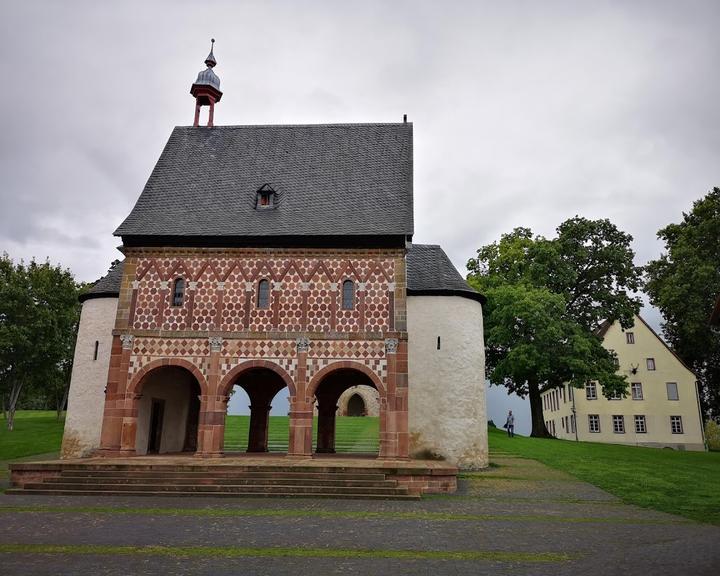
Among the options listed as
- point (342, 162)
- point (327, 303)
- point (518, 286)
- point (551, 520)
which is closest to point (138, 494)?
point (327, 303)

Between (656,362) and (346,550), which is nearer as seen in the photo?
(346,550)

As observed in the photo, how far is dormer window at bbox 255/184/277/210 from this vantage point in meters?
23.2

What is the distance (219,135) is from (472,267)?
18276 mm

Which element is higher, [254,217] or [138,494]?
[254,217]

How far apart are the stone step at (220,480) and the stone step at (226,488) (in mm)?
150

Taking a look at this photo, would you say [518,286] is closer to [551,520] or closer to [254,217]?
[254,217]

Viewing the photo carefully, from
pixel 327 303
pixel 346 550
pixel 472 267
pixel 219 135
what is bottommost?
pixel 346 550

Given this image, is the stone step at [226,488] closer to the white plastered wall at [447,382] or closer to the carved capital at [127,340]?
the carved capital at [127,340]

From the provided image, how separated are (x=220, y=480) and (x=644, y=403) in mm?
40651

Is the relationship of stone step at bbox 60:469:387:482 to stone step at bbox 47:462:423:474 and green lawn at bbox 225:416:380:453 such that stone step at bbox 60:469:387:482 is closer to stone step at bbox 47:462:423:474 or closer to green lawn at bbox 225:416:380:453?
stone step at bbox 47:462:423:474

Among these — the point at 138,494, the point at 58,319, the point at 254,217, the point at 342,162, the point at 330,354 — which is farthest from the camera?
the point at 58,319

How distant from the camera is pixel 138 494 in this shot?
15.0 metres

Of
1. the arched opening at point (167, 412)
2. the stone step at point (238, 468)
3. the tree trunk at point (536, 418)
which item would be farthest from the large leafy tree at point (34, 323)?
the tree trunk at point (536, 418)

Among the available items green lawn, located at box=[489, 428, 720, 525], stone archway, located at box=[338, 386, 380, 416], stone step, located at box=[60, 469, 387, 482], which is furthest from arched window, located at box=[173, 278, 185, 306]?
stone archway, located at box=[338, 386, 380, 416]
